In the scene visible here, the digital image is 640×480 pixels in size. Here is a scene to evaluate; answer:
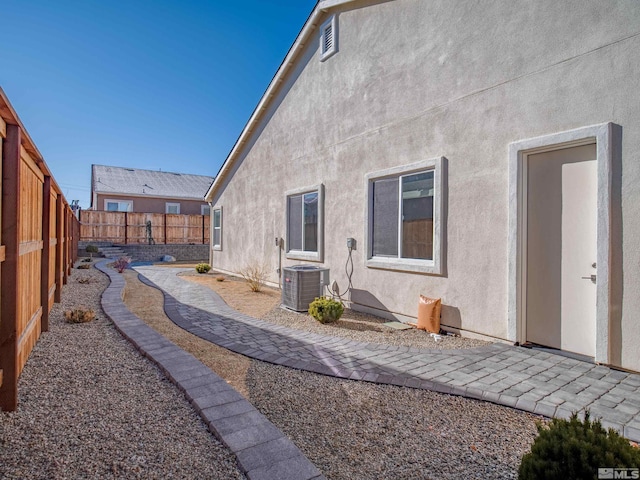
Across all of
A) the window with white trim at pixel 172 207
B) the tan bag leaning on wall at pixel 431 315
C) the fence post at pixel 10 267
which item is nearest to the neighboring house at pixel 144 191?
the window with white trim at pixel 172 207

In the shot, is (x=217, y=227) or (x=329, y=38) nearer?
(x=329, y=38)

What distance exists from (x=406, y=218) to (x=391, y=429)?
428 centimetres

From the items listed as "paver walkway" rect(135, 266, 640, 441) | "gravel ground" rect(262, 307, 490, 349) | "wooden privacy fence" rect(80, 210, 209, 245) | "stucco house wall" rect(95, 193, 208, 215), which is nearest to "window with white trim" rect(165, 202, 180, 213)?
"stucco house wall" rect(95, 193, 208, 215)

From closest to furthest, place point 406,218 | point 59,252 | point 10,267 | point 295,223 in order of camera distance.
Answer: point 10,267 < point 406,218 < point 59,252 < point 295,223

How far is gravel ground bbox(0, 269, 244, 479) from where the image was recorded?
2.09 metres

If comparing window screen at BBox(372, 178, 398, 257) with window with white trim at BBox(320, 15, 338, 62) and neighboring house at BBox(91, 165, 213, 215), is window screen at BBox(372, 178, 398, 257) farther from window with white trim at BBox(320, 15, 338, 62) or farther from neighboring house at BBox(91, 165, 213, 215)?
neighboring house at BBox(91, 165, 213, 215)

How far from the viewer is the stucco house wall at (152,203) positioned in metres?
25.5

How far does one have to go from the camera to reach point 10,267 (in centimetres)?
289

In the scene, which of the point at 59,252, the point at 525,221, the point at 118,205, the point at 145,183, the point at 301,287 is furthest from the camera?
the point at 145,183

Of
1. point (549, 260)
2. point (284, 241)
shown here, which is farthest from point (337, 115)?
point (549, 260)

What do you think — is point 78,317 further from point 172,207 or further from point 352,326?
point 172,207

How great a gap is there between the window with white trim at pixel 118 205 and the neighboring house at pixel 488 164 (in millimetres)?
22238

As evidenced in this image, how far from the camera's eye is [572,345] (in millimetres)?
4449

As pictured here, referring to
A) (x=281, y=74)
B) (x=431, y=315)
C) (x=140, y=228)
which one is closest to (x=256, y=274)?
(x=281, y=74)
